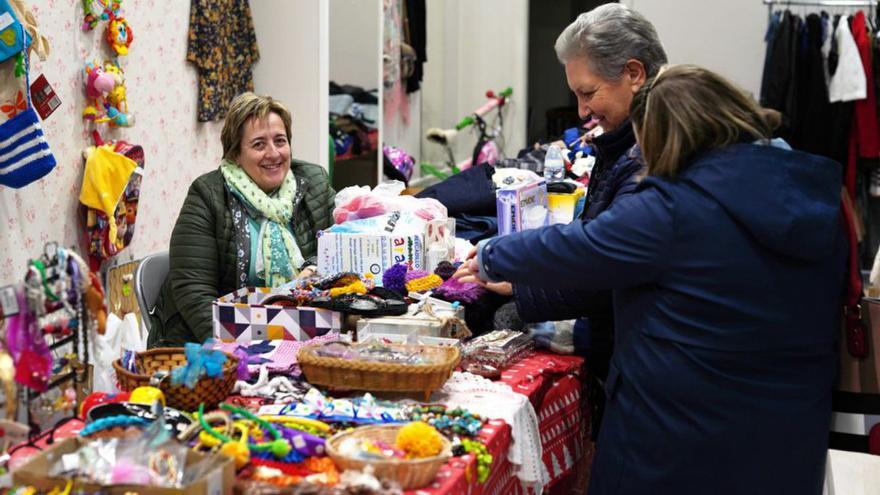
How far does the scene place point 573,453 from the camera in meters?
2.77

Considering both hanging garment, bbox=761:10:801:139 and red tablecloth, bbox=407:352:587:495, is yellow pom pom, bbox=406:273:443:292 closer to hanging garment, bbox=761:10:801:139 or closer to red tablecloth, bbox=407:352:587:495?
red tablecloth, bbox=407:352:587:495

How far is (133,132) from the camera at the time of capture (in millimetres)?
5035

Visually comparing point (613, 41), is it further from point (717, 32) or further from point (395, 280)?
point (717, 32)

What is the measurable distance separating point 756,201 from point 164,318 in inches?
82.7

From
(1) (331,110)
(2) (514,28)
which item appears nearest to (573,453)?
(1) (331,110)

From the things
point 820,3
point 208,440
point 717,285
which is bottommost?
point 208,440

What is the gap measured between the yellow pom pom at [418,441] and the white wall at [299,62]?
13.9 feet

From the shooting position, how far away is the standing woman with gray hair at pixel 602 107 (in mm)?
2615

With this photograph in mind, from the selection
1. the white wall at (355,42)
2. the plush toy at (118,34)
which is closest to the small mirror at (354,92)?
the white wall at (355,42)

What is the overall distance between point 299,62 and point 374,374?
13.4 ft

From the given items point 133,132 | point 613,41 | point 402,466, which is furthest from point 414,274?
point 133,132

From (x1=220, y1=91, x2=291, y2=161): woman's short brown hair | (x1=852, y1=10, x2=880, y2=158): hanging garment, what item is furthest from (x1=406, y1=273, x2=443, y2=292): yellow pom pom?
(x1=852, y1=10, x2=880, y2=158): hanging garment

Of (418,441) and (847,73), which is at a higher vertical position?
(847,73)

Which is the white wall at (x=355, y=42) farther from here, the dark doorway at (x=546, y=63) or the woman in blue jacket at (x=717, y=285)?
the woman in blue jacket at (x=717, y=285)
